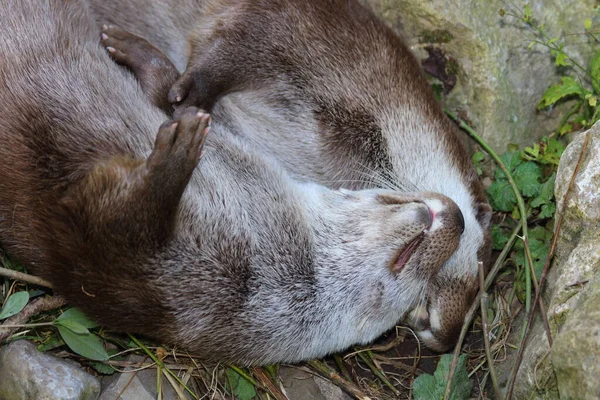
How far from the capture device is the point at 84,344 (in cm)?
346

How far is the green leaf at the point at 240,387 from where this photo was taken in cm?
364

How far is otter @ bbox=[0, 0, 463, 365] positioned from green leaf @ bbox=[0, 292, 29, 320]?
0.75 feet

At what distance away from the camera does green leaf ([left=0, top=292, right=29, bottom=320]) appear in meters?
3.45

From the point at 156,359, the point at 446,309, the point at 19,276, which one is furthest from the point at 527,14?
the point at 19,276

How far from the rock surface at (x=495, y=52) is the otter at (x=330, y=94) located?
47 cm

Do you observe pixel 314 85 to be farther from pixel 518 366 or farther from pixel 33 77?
pixel 518 366

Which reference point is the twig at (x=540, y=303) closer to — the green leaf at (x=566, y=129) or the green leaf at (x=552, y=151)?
the green leaf at (x=552, y=151)

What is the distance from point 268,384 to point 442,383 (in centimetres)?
80

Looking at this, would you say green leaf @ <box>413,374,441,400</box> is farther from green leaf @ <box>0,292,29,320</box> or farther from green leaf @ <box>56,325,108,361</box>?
green leaf @ <box>0,292,29,320</box>

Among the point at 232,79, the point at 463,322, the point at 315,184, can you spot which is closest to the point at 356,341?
the point at 463,322

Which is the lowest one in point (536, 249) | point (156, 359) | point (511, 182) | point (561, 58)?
point (156, 359)

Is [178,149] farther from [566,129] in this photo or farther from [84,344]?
[566,129]

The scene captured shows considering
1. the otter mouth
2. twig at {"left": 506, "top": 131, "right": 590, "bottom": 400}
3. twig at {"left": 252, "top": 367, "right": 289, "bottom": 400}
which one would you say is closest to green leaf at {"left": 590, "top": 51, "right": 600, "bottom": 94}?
twig at {"left": 506, "top": 131, "right": 590, "bottom": 400}

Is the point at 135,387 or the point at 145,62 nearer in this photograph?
the point at 135,387
